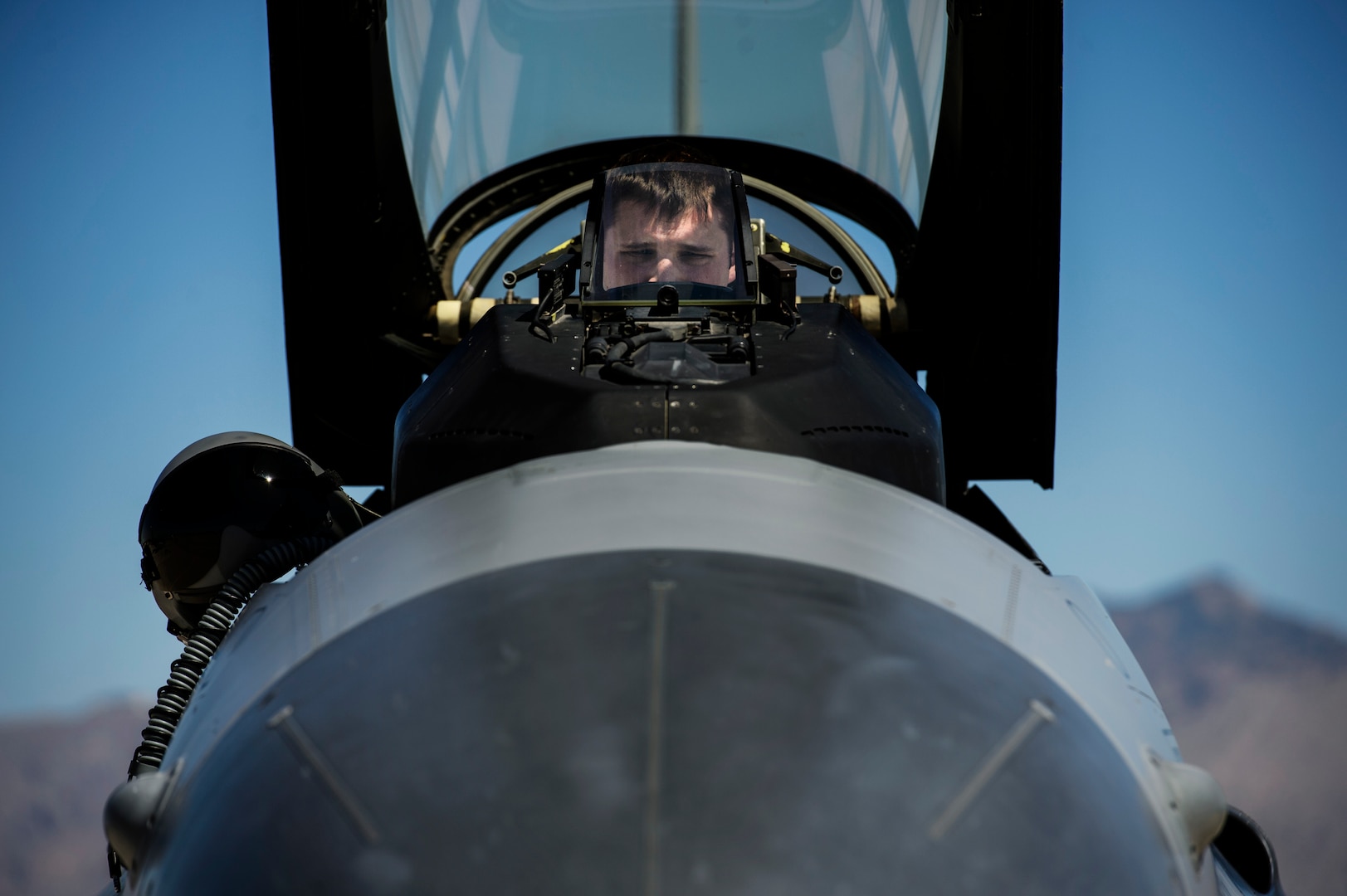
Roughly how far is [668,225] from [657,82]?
2.24m

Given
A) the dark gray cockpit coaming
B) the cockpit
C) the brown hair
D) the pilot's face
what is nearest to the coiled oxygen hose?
the cockpit

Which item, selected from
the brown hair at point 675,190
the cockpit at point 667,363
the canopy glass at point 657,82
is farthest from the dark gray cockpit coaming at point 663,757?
the canopy glass at point 657,82

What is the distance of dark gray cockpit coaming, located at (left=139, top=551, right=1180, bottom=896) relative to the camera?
132 centimetres

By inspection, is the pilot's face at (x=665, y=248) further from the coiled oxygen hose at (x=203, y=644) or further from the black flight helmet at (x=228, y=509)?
the coiled oxygen hose at (x=203, y=644)

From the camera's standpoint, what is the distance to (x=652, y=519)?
1.82 metres

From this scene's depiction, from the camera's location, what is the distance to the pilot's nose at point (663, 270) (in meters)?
3.60

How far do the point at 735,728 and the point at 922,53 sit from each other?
408 centimetres

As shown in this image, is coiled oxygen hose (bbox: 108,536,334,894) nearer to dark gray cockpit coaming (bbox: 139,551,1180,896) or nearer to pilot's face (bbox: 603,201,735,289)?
dark gray cockpit coaming (bbox: 139,551,1180,896)

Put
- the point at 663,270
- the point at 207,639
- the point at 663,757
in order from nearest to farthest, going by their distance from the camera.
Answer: the point at 663,757
the point at 207,639
the point at 663,270

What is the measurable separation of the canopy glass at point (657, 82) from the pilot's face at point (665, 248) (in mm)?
1692

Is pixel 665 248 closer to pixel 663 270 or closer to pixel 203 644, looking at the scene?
pixel 663 270

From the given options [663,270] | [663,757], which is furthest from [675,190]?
[663,757]

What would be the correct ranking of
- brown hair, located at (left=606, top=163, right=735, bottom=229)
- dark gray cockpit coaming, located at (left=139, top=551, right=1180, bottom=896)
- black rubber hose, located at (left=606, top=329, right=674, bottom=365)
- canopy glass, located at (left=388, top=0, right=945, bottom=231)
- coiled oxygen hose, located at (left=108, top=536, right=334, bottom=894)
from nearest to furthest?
1. dark gray cockpit coaming, located at (left=139, top=551, right=1180, bottom=896)
2. coiled oxygen hose, located at (left=108, top=536, right=334, bottom=894)
3. black rubber hose, located at (left=606, top=329, right=674, bottom=365)
4. brown hair, located at (left=606, top=163, right=735, bottom=229)
5. canopy glass, located at (left=388, top=0, right=945, bottom=231)

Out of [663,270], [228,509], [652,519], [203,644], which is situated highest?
[663,270]
